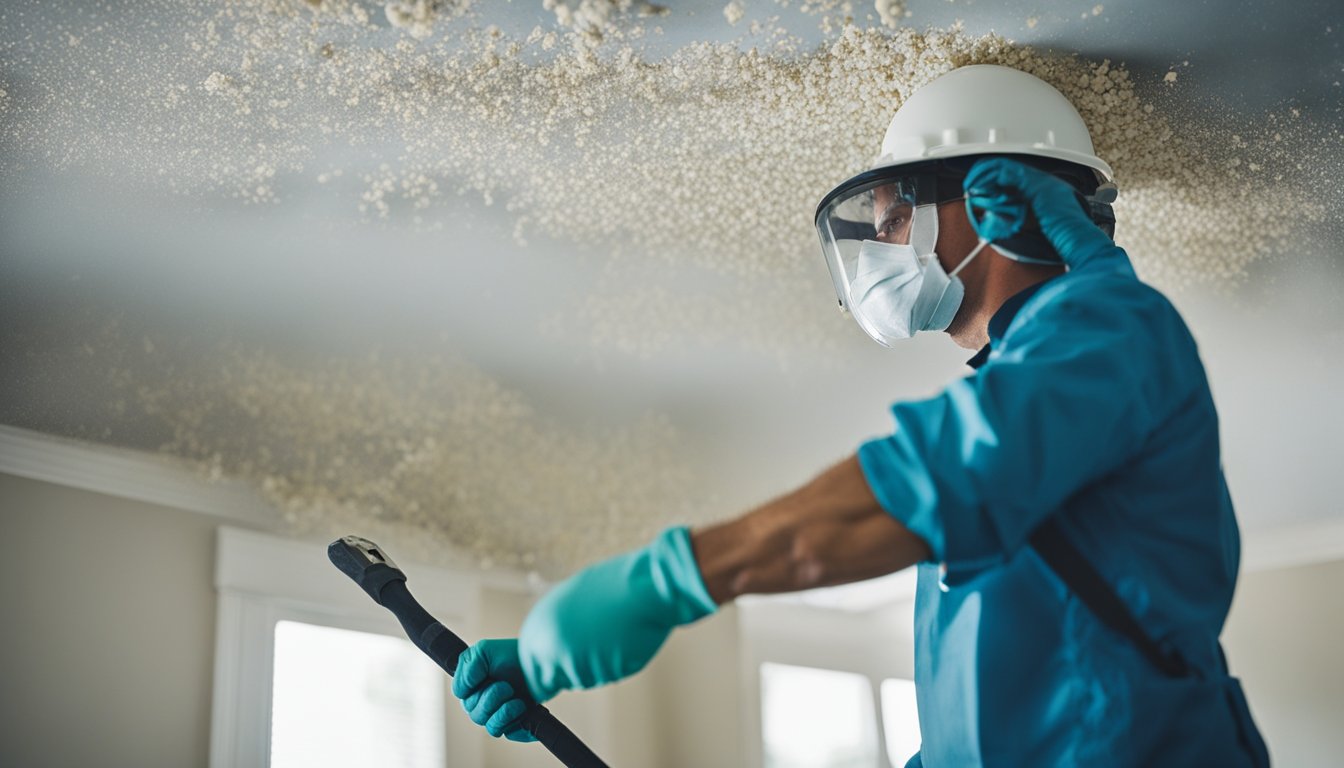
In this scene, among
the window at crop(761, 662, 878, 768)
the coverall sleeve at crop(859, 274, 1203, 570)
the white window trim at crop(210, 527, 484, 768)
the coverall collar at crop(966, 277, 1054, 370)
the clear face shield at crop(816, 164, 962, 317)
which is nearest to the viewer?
the coverall sleeve at crop(859, 274, 1203, 570)

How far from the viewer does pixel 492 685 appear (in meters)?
1.42

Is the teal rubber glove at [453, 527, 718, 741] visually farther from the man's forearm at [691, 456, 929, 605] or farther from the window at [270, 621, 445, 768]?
the window at [270, 621, 445, 768]

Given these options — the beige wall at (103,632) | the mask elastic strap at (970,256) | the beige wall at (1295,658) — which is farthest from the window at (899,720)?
the mask elastic strap at (970,256)

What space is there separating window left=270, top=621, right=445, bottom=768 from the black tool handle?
1.86 metres

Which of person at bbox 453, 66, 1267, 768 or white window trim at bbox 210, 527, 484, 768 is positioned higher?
white window trim at bbox 210, 527, 484, 768

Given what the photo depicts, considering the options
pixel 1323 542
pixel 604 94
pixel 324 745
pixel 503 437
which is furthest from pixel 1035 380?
pixel 1323 542

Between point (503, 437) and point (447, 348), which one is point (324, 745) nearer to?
point (503, 437)

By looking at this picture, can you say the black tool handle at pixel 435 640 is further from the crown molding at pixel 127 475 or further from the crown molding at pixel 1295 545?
the crown molding at pixel 1295 545

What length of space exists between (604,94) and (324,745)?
206 cm

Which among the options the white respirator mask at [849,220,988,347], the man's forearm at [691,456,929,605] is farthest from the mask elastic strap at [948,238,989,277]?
the man's forearm at [691,456,929,605]

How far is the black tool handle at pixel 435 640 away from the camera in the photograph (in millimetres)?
1472

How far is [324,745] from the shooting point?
10.8 ft

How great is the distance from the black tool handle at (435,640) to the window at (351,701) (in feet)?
6.11

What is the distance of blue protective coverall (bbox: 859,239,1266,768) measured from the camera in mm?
1036
